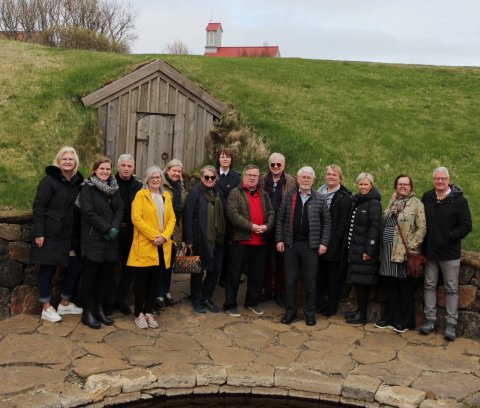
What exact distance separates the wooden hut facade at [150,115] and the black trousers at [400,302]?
5.05 metres

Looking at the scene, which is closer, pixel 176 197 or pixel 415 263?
pixel 415 263

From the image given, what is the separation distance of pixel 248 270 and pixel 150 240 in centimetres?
153

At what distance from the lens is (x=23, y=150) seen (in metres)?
9.49

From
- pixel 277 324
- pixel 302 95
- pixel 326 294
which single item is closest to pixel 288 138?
pixel 302 95

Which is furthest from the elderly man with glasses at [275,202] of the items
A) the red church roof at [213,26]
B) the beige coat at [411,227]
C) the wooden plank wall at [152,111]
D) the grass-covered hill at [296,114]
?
the red church roof at [213,26]

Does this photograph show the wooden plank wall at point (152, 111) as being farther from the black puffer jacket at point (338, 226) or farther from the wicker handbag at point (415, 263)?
the wicker handbag at point (415, 263)

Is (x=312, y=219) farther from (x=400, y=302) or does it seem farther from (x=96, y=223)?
(x=96, y=223)

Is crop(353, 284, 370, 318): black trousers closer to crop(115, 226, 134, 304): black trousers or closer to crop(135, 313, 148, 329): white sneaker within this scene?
crop(135, 313, 148, 329): white sneaker

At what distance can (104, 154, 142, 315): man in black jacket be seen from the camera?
6.22 metres

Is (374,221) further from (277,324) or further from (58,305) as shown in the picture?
(58,305)

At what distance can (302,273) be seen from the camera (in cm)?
669

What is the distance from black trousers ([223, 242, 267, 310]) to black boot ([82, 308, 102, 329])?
5.49 ft

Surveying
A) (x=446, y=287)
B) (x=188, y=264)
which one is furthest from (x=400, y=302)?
(x=188, y=264)

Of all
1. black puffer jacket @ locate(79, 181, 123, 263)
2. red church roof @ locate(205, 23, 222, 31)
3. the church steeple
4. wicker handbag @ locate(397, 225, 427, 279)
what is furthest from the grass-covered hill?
red church roof @ locate(205, 23, 222, 31)
